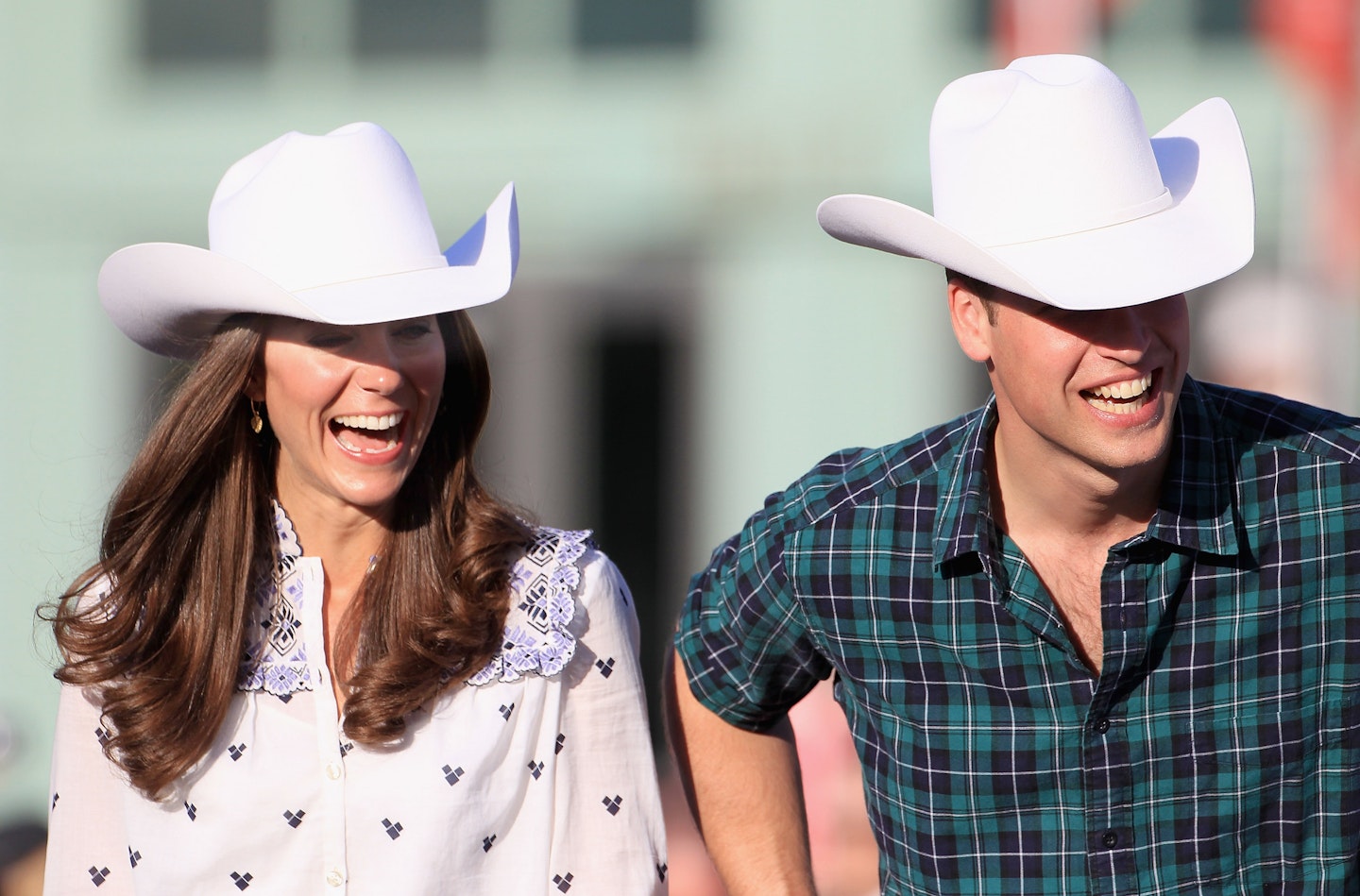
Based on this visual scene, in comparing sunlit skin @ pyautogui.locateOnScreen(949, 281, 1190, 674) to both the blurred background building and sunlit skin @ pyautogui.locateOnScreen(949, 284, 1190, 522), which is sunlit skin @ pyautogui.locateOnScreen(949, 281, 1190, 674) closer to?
sunlit skin @ pyautogui.locateOnScreen(949, 284, 1190, 522)

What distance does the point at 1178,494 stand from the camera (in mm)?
2846

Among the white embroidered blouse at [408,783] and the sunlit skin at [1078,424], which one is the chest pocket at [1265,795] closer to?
the sunlit skin at [1078,424]

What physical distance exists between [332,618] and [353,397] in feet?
1.53

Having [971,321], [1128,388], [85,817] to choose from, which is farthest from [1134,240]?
[85,817]

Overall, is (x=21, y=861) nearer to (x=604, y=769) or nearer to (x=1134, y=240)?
(x=604, y=769)

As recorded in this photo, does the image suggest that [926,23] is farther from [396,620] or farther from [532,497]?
[396,620]

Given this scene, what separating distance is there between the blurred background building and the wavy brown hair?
6.53m

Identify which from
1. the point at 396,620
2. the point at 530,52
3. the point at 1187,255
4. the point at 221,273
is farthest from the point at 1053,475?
the point at 530,52

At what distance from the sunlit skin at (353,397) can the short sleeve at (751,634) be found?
65 cm

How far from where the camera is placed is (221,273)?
115 inches

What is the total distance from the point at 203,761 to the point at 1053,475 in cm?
160

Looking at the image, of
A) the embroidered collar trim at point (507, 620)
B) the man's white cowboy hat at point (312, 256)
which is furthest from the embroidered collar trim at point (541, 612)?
the man's white cowboy hat at point (312, 256)

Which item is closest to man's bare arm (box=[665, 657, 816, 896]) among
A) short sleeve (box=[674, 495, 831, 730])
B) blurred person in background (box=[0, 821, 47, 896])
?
short sleeve (box=[674, 495, 831, 730])

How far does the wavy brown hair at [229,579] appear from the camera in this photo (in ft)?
9.82
